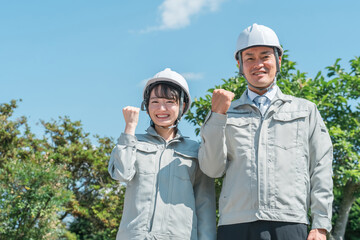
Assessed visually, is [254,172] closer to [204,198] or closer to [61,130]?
[204,198]

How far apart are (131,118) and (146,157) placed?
271 mm

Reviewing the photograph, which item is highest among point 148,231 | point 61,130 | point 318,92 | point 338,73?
point 61,130

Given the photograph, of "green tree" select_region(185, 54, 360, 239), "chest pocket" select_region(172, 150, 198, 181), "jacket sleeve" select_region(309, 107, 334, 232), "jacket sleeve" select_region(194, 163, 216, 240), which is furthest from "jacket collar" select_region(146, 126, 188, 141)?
"green tree" select_region(185, 54, 360, 239)

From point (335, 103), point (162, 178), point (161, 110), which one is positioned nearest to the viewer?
A: point (162, 178)

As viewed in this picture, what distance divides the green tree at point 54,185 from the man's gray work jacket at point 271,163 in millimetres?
6248

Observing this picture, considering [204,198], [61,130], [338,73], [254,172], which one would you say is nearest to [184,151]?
[204,198]

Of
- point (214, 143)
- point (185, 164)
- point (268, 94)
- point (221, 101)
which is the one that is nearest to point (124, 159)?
point (185, 164)

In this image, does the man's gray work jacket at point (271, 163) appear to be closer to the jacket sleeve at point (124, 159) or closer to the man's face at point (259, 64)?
the man's face at point (259, 64)

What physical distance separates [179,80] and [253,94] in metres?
0.53

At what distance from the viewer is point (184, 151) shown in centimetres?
285

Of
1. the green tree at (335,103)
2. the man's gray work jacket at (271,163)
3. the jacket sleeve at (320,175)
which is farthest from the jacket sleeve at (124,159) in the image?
the green tree at (335,103)

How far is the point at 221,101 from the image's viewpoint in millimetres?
2516

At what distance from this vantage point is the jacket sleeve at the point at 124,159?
268 centimetres

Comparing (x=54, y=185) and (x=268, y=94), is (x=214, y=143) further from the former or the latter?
(x=54, y=185)
